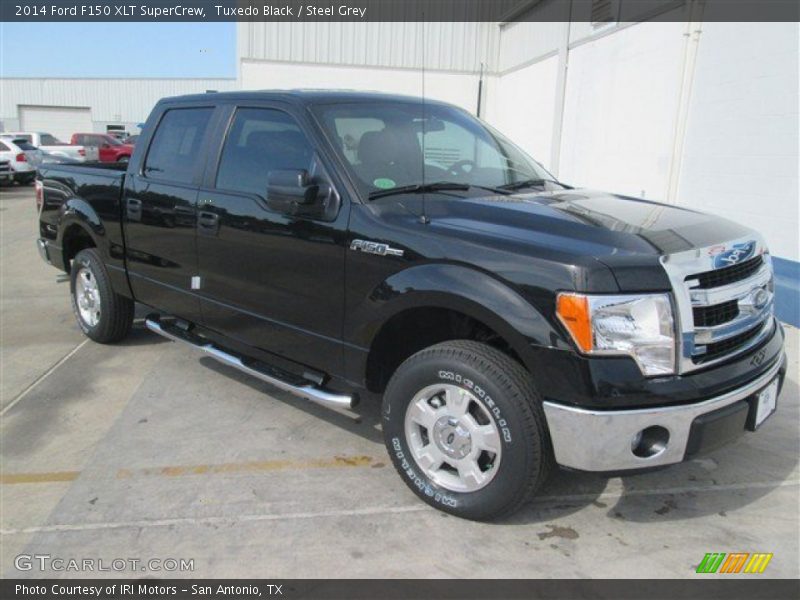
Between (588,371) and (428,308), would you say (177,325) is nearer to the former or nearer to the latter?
(428,308)

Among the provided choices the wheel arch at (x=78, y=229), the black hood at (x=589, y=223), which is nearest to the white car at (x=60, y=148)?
the wheel arch at (x=78, y=229)

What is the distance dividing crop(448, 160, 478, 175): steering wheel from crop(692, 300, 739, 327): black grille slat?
5.20ft

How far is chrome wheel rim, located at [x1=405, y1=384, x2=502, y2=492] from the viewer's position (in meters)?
2.76

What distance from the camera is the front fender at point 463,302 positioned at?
8.30 ft

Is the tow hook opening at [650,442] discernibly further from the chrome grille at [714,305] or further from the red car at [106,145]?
the red car at [106,145]

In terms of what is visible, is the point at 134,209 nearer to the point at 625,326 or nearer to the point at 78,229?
the point at 78,229

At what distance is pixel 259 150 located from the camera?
12.4 ft

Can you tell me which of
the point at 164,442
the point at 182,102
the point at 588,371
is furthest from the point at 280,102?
the point at 588,371

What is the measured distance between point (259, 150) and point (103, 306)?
2.36 meters

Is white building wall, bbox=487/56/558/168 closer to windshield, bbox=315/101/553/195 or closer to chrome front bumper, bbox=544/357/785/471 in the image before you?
windshield, bbox=315/101/553/195

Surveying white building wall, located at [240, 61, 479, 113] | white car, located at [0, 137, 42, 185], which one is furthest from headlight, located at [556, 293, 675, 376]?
white car, located at [0, 137, 42, 185]

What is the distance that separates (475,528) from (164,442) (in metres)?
1.99

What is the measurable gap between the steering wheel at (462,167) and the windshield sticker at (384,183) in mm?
443

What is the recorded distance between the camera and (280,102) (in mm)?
3664
